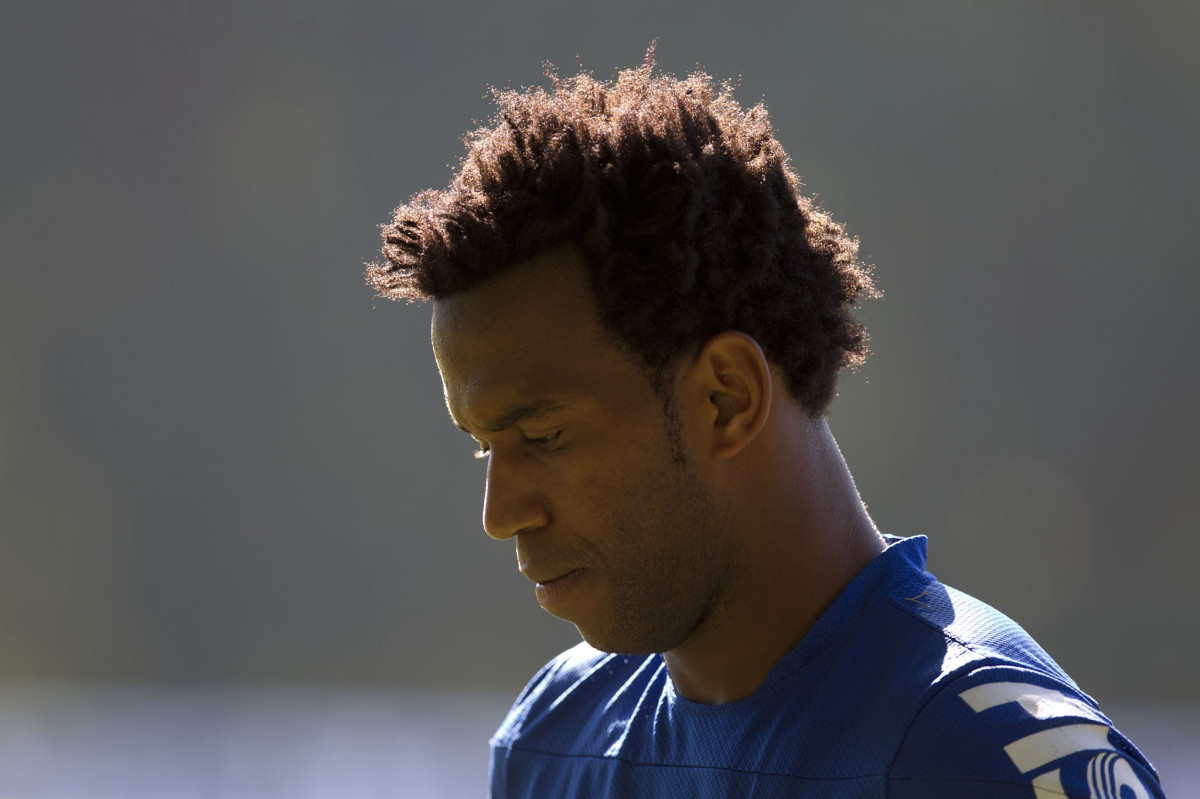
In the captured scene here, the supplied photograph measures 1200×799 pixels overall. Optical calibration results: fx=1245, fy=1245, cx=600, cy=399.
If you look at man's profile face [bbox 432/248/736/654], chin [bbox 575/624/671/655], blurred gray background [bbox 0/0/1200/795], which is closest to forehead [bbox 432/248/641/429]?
man's profile face [bbox 432/248/736/654]

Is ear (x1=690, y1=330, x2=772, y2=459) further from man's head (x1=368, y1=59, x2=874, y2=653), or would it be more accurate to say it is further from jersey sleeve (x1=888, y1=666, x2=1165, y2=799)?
jersey sleeve (x1=888, y1=666, x2=1165, y2=799)

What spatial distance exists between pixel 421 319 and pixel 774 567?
6.18 meters

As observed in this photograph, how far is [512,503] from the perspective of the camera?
126cm

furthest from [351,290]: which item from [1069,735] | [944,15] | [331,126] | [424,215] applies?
[1069,735]

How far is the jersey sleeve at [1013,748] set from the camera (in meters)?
1.02

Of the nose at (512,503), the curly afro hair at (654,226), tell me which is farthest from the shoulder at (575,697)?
the curly afro hair at (654,226)

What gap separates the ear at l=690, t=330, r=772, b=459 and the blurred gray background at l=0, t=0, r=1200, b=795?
5.65 metres

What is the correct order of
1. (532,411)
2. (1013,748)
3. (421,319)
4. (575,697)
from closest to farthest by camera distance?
1. (1013,748)
2. (532,411)
3. (575,697)
4. (421,319)

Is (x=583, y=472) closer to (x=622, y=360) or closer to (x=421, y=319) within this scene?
(x=622, y=360)

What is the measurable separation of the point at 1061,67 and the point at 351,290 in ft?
14.7

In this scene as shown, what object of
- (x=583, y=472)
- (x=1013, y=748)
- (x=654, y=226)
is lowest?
Answer: (x=1013, y=748)

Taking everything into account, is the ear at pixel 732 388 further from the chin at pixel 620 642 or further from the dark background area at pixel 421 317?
the dark background area at pixel 421 317

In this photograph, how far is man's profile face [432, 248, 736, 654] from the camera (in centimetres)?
124

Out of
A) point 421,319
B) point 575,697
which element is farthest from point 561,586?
point 421,319
